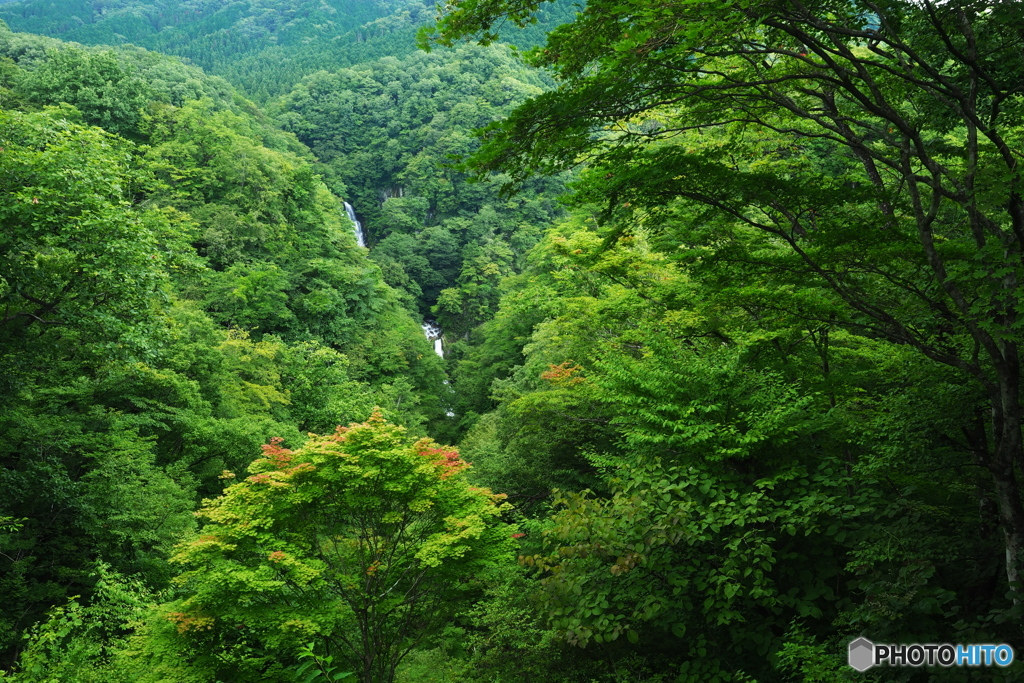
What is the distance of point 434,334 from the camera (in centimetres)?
4616

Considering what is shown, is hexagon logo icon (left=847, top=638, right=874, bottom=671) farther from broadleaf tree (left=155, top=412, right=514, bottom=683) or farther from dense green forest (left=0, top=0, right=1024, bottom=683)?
broadleaf tree (left=155, top=412, right=514, bottom=683)

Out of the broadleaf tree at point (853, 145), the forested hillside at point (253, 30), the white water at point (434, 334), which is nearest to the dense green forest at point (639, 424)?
the broadleaf tree at point (853, 145)

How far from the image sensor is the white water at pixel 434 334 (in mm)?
44625

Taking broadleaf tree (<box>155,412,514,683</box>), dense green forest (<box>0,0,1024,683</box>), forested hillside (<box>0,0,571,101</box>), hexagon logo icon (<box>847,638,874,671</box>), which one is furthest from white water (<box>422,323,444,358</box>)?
forested hillside (<box>0,0,571,101</box>)

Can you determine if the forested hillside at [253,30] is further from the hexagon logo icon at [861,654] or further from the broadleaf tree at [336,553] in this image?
the hexagon logo icon at [861,654]

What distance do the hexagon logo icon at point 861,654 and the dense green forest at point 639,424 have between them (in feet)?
0.27

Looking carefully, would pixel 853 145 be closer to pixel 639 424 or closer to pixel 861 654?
pixel 639 424

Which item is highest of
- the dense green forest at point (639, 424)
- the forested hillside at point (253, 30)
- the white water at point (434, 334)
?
the forested hillside at point (253, 30)

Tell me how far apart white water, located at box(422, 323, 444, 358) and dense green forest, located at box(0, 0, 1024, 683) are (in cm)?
2784

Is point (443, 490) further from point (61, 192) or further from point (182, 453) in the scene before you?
point (182, 453)

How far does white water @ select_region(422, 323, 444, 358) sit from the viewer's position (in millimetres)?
44625

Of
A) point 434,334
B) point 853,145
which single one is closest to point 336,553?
point 853,145

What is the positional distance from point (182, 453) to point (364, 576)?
373 inches

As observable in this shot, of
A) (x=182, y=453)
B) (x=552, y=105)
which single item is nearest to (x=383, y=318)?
(x=182, y=453)
